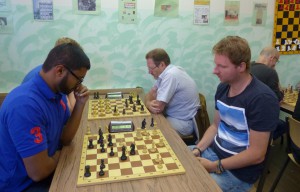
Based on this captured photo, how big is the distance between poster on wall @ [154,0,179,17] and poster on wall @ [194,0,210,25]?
0.27 meters

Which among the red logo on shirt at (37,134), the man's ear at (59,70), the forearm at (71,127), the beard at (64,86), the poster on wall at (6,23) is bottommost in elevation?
the forearm at (71,127)

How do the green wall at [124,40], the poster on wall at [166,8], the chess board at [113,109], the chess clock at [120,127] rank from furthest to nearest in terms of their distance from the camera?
the poster on wall at [166,8] → the green wall at [124,40] → the chess board at [113,109] → the chess clock at [120,127]

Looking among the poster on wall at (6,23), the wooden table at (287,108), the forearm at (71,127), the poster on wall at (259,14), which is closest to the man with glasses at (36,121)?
the forearm at (71,127)

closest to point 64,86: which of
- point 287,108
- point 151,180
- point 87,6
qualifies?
point 151,180

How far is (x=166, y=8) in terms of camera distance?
3457 millimetres

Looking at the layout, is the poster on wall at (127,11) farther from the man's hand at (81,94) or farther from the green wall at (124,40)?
the man's hand at (81,94)

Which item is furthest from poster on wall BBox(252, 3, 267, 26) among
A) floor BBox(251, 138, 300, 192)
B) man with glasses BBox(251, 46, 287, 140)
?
floor BBox(251, 138, 300, 192)

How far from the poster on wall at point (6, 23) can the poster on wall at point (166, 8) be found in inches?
69.5

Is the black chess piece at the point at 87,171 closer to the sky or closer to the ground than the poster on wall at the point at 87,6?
closer to the ground

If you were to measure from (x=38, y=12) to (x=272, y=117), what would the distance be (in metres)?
2.86

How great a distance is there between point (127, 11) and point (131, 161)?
7.73 ft

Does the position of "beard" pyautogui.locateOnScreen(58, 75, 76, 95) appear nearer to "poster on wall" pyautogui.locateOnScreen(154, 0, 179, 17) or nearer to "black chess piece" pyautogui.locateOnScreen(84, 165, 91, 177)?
"black chess piece" pyautogui.locateOnScreen(84, 165, 91, 177)

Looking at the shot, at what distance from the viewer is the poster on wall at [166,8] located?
3429mm

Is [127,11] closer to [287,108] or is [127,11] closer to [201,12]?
[201,12]
